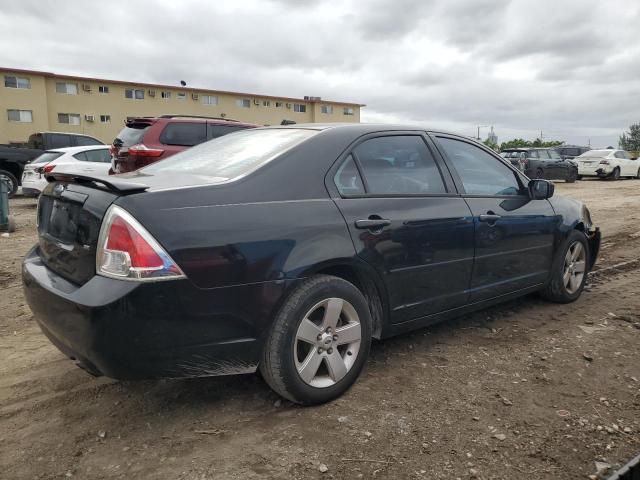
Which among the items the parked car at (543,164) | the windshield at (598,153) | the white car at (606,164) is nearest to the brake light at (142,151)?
the parked car at (543,164)

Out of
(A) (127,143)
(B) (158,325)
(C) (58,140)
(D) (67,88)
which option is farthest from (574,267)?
(D) (67,88)

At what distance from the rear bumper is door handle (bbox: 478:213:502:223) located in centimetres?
174

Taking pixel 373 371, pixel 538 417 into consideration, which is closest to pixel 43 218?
pixel 373 371

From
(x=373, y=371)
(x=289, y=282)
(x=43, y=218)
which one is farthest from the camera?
(x=373, y=371)

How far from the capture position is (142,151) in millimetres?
8039

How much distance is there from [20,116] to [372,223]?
37783 millimetres

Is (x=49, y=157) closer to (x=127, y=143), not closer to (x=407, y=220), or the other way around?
(x=127, y=143)

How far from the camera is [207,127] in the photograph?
29.5 ft

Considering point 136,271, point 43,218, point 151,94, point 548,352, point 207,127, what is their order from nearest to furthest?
1. point 136,271
2. point 43,218
3. point 548,352
4. point 207,127
5. point 151,94

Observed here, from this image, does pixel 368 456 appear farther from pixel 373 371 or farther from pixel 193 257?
pixel 193 257

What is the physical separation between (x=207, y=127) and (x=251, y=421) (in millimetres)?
7135

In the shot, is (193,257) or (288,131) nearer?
(193,257)

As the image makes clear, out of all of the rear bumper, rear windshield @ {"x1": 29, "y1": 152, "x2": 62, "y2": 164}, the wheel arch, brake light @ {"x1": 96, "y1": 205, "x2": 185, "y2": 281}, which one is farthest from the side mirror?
rear windshield @ {"x1": 29, "y1": 152, "x2": 62, "y2": 164}

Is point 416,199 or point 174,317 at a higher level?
point 416,199
